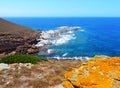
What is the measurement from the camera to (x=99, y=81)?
1083 centimetres

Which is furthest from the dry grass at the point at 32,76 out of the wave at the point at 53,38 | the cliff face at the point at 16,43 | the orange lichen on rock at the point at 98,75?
the wave at the point at 53,38

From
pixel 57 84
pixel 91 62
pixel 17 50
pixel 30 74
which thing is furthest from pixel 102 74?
pixel 17 50

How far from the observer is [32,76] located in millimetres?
15875

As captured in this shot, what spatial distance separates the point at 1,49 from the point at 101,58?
2374 inches

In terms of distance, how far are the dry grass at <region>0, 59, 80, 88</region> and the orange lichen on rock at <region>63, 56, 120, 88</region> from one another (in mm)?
2788

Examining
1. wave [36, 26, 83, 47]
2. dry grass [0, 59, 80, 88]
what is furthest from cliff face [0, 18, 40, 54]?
dry grass [0, 59, 80, 88]

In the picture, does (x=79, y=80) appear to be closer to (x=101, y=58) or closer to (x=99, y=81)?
(x=99, y=81)

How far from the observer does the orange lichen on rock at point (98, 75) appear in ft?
35.4

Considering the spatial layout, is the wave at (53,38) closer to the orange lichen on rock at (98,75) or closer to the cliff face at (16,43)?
the cliff face at (16,43)

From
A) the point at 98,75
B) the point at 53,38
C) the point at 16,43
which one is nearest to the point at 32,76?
the point at 98,75

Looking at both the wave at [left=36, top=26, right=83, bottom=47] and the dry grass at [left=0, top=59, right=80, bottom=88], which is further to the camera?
the wave at [left=36, top=26, right=83, bottom=47]

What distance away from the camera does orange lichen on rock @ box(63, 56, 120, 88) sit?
35.4ft

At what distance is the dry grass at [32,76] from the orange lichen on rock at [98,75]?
9.15ft

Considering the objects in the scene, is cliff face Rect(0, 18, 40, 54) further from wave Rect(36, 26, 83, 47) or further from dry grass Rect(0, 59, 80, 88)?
dry grass Rect(0, 59, 80, 88)
